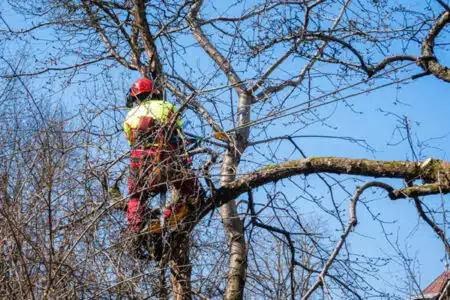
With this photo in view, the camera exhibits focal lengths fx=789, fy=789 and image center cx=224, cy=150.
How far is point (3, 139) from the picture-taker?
8.23 metres

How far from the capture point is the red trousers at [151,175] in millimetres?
6508

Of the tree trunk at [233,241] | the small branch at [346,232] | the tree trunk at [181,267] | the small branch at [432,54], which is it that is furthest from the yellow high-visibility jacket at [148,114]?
the small branch at [432,54]

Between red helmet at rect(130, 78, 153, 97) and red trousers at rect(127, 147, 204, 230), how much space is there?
0.80 m

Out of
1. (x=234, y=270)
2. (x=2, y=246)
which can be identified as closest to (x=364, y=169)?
(x=234, y=270)

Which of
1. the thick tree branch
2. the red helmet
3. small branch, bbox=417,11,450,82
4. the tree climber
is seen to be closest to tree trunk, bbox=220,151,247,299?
the thick tree branch

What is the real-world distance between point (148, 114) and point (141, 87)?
0.60 meters

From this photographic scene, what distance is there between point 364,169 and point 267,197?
0.94 meters

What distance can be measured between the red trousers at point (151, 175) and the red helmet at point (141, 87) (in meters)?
0.80

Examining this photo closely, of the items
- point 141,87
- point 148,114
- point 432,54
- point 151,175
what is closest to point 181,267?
point 151,175

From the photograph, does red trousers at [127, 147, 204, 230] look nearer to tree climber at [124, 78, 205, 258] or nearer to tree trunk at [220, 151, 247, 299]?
tree climber at [124, 78, 205, 258]

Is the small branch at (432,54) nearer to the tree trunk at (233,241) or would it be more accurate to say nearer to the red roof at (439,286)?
the red roof at (439,286)

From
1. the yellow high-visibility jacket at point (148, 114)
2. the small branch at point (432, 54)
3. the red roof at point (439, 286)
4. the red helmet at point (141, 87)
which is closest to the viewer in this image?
the red roof at point (439, 286)

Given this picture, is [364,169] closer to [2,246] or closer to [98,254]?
[98,254]

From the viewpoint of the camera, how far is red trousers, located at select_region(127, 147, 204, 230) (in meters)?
6.51
